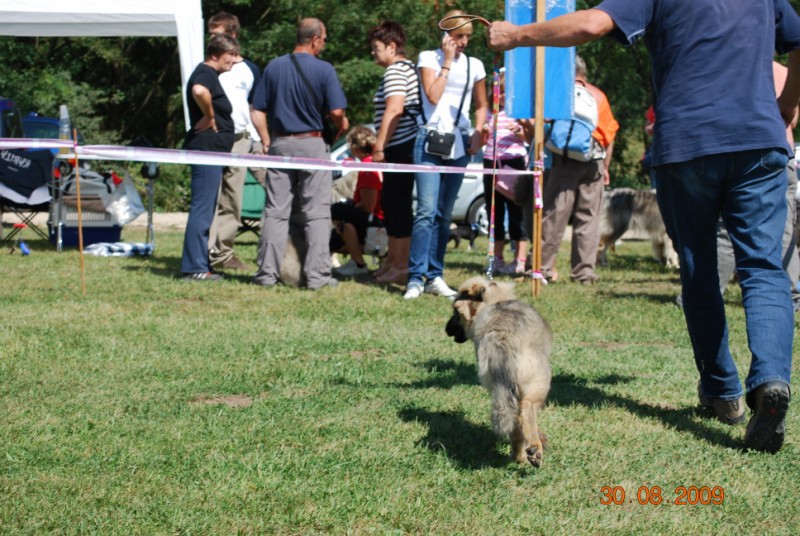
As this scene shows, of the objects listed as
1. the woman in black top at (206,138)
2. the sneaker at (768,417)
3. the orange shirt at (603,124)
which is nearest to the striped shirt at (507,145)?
the orange shirt at (603,124)

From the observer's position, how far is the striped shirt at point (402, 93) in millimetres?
8344

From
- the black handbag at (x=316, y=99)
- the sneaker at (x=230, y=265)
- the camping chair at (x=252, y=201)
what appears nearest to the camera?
the black handbag at (x=316, y=99)

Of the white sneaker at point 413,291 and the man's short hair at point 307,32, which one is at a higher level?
the man's short hair at point 307,32

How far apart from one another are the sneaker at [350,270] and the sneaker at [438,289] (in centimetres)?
143

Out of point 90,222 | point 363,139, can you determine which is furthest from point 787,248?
point 90,222

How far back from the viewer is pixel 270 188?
340 inches

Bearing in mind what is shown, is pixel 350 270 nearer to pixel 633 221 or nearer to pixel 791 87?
pixel 633 221

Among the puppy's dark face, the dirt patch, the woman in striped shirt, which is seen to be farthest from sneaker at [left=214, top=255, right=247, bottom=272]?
the puppy's dark face

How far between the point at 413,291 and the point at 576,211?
2.44 meters

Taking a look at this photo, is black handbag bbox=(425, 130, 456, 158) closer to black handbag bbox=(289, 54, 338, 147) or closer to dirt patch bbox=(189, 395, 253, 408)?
black handbag bbox=(289, 54, 338, 147)

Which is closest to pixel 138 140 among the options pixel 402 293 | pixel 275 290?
pixel 275 290

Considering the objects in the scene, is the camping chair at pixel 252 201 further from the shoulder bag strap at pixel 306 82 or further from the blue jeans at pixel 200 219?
the shoulder bag strap at pixel 306 82

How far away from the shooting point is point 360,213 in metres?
9.98
